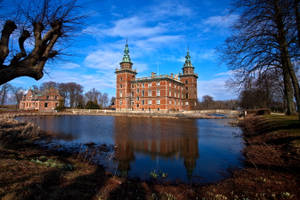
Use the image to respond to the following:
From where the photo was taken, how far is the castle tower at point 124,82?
56.3m

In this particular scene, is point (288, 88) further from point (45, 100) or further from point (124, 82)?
point (45, 100)

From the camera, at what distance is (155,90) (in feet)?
174

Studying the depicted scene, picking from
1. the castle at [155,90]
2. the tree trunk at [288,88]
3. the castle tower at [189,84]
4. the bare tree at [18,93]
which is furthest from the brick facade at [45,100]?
the tree trunk at [288,88]

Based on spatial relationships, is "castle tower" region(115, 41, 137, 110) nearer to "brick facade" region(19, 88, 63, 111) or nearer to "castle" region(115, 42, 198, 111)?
"castle" region(115, 42, 198, 111)

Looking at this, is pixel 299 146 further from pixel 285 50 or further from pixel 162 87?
pixel 162 87

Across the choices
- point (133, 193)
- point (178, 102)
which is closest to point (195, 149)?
point (133, 193)

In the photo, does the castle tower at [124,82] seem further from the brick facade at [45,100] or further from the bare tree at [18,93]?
the bare tree at [18,93]

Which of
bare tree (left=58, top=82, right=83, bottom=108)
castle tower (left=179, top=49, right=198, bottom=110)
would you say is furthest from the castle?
bare tree (left=58, top=82, right=83, bottom=108)

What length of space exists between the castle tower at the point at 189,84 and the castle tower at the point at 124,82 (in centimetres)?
1973

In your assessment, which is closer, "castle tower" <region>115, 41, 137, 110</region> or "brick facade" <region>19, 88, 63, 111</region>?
"castle tower" <region>115, 41, 137, 110</region>

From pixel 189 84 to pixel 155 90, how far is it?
50.8 feet

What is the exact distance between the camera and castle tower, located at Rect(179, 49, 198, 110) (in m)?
60.8

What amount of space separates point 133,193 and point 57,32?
267 inches

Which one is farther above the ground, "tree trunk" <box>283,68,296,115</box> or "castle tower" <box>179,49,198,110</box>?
"castle tower" <box>179,49,198,110</box>
